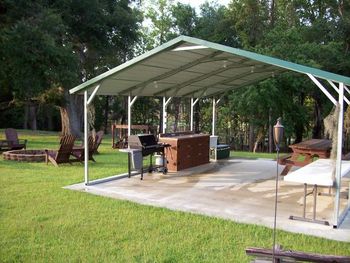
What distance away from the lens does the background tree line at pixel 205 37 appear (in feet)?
44.3

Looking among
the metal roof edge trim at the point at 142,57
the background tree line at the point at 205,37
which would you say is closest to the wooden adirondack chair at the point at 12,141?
the background tree line at the point at 205,37

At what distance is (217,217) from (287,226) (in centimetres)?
104

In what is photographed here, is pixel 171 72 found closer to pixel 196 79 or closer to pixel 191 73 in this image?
pixel 191 73

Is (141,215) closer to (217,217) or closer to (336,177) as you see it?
(217,217)

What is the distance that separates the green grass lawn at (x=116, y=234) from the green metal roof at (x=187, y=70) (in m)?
2.50

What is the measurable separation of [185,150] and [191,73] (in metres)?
2.23

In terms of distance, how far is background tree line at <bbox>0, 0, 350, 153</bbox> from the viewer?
13516mm

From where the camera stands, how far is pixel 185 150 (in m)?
10.7

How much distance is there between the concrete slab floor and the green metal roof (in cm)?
219

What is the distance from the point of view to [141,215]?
6070 mm

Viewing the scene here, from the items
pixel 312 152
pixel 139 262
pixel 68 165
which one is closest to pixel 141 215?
pixel 139 262

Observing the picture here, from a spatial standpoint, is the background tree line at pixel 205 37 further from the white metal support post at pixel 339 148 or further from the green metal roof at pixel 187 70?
the white metal support post at pixel 339 148

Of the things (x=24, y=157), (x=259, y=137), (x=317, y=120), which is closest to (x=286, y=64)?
(x=24, y=157)

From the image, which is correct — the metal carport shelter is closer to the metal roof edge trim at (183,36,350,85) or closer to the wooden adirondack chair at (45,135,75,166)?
the metal roof edge trim at (183,36,350,85)
